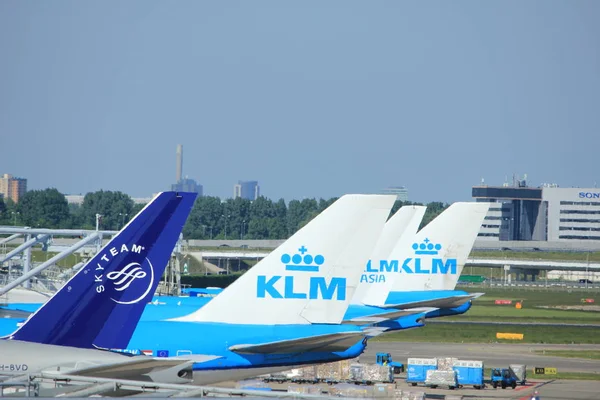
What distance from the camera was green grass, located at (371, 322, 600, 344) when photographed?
8013 centimetres

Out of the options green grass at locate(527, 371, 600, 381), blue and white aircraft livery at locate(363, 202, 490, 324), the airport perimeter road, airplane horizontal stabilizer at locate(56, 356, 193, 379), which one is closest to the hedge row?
the airport perimeter road

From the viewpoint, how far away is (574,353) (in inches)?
2820

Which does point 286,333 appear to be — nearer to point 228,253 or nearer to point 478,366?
point 478,366

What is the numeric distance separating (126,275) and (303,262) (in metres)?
8.19

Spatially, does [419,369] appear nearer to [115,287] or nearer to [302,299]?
[302,299]

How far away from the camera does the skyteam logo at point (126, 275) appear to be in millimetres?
25984

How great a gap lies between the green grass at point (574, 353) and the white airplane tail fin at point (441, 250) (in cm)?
927

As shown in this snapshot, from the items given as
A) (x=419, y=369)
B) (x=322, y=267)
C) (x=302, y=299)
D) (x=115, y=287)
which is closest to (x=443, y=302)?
(x=419, y=369)

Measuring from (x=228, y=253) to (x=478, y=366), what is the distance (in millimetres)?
137436

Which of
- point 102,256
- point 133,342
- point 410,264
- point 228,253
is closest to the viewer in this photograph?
point 102,256

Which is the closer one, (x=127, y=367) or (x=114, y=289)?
(x=127, y=367)

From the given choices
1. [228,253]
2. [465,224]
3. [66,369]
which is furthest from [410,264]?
[228,253]

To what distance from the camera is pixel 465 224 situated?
6744 cm

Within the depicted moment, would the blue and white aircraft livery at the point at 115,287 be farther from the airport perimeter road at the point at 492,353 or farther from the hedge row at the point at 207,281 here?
the hedge row at the point at 207,281
